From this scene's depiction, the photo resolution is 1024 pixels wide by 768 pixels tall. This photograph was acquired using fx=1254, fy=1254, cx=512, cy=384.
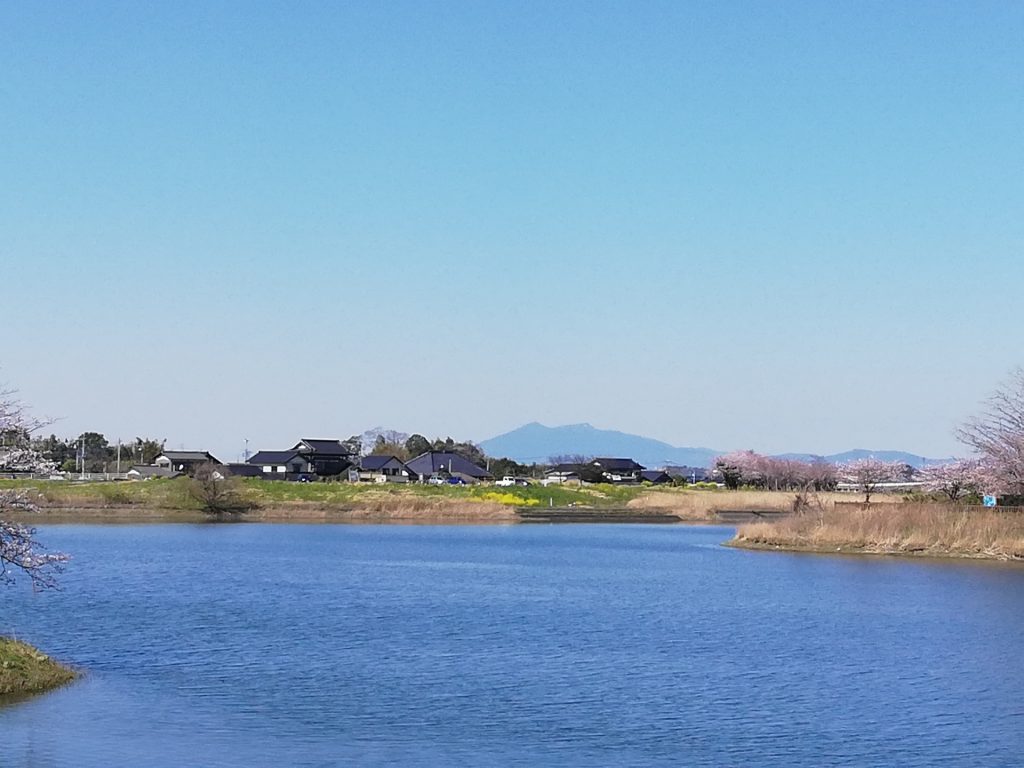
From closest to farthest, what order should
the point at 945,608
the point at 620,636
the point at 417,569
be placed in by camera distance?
the point at 620,636
the point at 945,608
the point at 417,569

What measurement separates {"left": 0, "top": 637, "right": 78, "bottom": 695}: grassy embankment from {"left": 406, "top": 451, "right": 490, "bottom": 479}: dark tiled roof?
115364 mm

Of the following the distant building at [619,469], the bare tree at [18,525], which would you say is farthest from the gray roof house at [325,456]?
the bare tree at [18,525]

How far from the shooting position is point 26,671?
65.3 ft

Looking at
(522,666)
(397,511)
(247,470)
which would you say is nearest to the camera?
(522,666)

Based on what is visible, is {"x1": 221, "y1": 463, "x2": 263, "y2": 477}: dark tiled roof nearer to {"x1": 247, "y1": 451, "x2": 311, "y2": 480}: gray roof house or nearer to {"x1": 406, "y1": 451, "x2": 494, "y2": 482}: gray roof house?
{"x1": 247, "y1": 451, "x2": 311, "y2": 480}: gray roof house

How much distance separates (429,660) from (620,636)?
5648 mm

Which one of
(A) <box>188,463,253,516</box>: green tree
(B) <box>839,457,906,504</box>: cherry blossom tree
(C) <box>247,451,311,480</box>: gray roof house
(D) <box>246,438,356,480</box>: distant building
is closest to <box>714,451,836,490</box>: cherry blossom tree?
(B) <box>839,457,906,504</box>: cherry blossom tree

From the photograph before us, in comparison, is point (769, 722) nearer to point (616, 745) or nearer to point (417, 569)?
point (616, 745)

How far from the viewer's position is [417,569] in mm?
45812

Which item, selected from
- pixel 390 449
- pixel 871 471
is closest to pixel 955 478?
pixel 871 471

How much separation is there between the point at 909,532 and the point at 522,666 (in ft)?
100

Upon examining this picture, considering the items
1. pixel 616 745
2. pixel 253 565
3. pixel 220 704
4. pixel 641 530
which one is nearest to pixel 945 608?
pixel 616 745

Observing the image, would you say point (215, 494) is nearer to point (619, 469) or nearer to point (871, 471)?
point (871, 471)

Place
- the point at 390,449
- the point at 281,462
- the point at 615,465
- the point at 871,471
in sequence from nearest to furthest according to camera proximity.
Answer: the point at 871,471
the point at 281,462
the point at 390,449
the point at 615,465
